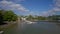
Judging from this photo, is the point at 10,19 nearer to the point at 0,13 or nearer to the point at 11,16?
the point at 11,16

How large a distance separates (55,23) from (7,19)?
509 centimetres

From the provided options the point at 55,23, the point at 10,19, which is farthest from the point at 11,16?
the point at 55,23

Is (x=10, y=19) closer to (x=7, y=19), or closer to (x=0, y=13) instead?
(x=7, y=19)

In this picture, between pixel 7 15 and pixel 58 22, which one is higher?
pixel 7 15

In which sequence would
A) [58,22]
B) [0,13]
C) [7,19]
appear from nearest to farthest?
[0,13] < [7,19] < [58,22]

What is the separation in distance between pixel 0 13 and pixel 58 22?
21.1 feet

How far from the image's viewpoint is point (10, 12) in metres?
12.3

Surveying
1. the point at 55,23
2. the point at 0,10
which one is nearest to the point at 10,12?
the point at 0,10

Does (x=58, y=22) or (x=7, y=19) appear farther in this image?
(x=58, y=22)

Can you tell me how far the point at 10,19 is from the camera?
12328 mm

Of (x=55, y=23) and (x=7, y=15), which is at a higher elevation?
(x=7, y=15)

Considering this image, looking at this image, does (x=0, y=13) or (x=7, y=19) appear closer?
(x=0, y=13)

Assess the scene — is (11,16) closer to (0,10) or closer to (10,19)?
(10,19)

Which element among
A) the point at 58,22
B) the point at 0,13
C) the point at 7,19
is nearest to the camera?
the point at 0,13
